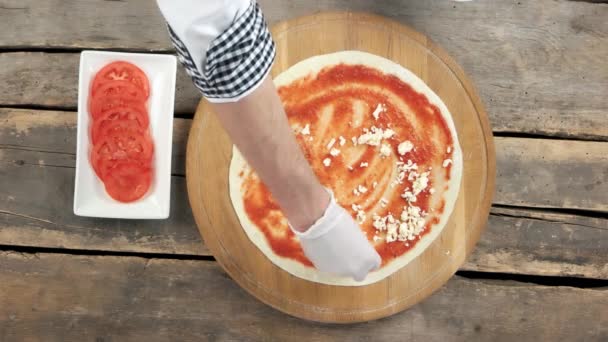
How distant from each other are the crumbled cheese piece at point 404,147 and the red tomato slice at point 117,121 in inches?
23.6

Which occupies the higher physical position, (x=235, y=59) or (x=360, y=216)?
(x=235, y=59)

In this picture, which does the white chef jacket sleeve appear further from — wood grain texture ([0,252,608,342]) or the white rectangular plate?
wood grain texture ([0,252,608,342])

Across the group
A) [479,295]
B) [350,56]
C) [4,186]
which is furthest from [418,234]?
[4,186]

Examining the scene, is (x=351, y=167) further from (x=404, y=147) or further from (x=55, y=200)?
(x=55, y=200)

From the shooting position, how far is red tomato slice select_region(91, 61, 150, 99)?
1276 millimetres

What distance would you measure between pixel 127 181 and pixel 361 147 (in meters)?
0.55

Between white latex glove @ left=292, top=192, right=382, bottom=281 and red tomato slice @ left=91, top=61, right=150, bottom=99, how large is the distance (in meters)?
0.52

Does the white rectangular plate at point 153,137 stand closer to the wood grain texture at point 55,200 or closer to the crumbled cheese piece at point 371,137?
the wood grain texture at point 55,200

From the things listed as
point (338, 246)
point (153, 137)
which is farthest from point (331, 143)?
point (153, 137)

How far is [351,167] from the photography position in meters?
1.29

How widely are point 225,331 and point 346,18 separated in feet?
2.69

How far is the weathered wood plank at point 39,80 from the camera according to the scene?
4.58 ft

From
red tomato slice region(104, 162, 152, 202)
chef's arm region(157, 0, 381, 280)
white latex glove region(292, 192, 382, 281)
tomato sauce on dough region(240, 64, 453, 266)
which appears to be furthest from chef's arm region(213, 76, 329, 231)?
red tomato slice region(104, 162, 152, 202)

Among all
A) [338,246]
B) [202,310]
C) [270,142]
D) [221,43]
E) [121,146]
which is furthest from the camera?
[202,310]
